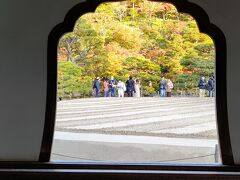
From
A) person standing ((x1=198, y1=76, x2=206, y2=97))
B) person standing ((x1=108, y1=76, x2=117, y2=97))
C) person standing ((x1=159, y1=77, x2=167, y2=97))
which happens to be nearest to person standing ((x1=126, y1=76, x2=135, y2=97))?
person standing ((x1=108, y1=76, x2=117, y2=97))

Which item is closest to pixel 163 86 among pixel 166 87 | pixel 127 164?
pixel 166 87

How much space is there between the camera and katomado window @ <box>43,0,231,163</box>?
2.58 metres

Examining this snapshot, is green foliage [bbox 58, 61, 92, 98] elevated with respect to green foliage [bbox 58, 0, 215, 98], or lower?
lower

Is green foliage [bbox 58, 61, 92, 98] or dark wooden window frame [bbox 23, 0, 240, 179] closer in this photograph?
dark wooden window frame [bbox 23, 0, 240, 179]

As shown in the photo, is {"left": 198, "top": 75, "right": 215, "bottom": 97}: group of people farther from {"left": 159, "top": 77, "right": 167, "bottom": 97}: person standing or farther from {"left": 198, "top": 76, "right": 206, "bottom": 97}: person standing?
{"left": 159, "top": 77, "right": 167, "bottom": 97}: person standing

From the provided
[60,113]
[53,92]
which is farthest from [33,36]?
[60,113]

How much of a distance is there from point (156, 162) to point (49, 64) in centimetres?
106

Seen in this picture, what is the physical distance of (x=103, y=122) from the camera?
263 centimetres

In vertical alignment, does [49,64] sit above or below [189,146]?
above

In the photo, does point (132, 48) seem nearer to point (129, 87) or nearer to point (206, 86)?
point (129, 87)

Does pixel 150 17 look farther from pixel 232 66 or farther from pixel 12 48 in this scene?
pixel 12 48

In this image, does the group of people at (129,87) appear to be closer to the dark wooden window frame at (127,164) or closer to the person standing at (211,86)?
the person standing at (211,86)

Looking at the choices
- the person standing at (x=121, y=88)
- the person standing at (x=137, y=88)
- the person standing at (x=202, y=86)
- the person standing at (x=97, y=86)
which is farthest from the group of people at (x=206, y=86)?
the person standing at (x=97, y=86)

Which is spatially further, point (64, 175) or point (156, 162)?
point (156, 162)
